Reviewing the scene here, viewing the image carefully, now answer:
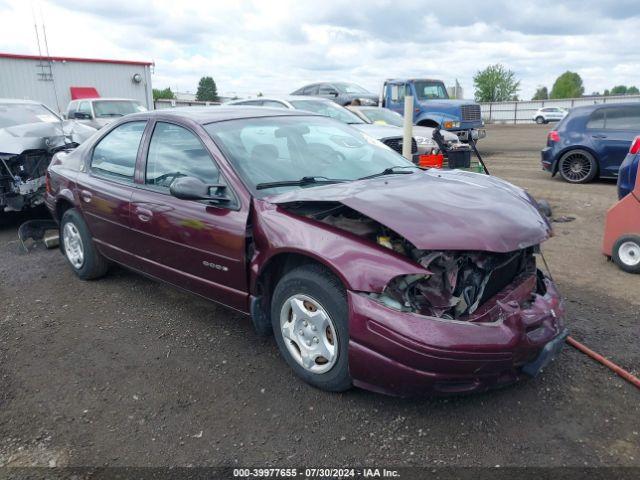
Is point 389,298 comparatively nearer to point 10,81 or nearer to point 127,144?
point 127,144

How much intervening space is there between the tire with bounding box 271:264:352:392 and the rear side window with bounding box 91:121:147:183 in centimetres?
186

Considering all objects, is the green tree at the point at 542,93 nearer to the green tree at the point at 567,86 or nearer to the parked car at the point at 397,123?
the green tree at the point at 567,86

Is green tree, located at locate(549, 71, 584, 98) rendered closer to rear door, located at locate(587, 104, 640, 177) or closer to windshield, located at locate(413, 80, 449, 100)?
windshield, located at locate(413, 80, 449, 100)

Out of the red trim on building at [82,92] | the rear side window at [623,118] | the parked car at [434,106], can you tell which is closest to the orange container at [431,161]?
the rear side window at [623,118]

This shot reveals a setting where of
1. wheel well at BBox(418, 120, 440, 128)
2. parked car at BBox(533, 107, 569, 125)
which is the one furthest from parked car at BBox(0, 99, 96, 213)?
parked car at BBox(533, 107, 569, 125)

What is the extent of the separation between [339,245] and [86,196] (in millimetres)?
2897

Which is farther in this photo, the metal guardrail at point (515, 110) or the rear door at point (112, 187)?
the metal guardrail at point (515, 110)

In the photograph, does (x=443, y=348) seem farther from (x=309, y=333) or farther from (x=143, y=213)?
(x=143, y=213)

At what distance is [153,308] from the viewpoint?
4.34 metres

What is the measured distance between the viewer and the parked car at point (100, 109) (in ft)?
42.3

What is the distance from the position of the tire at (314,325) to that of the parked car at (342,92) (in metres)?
14.8

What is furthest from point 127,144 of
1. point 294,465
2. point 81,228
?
point 294,465

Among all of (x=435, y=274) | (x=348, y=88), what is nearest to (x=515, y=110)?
(x=348, y=88)

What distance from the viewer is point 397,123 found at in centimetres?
1241
